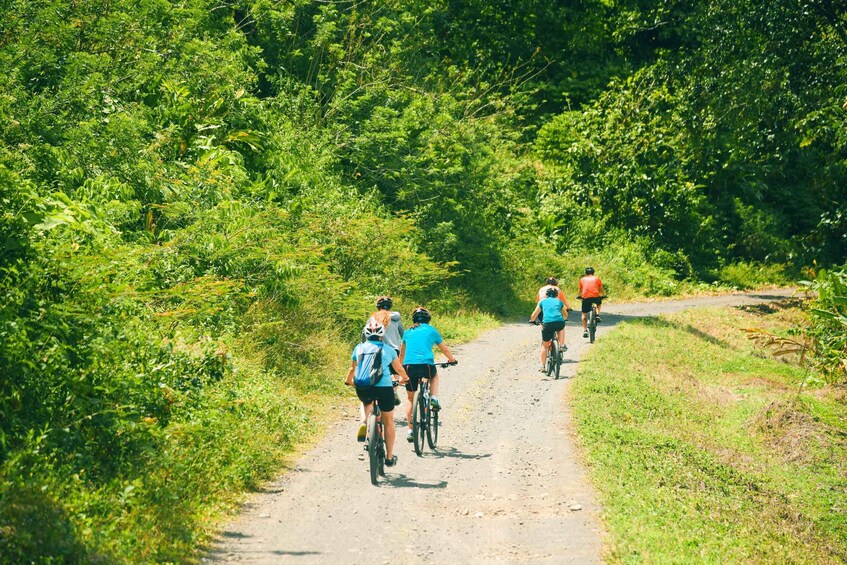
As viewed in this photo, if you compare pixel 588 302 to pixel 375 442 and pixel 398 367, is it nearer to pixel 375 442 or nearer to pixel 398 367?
pixel 398 367

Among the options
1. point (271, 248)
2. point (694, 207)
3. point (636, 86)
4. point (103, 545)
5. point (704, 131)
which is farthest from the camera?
point (694, 207)

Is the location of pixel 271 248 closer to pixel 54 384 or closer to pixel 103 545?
pixel 54 384

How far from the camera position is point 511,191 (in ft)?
98.8

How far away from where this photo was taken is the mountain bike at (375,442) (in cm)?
1041

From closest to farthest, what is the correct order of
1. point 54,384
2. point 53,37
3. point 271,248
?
1. point 54,384
2. point 271,248
3. point 53,37

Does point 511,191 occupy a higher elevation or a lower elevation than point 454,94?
lower

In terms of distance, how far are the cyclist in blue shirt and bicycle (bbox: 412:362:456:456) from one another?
20.0 ft

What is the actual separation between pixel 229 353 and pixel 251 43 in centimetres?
1491

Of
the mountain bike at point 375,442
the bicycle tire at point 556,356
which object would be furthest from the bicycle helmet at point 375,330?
the bicycle tire at point 556,356

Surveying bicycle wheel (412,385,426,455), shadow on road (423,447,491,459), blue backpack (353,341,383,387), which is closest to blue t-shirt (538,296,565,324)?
shadow on road (423,447,491,459)

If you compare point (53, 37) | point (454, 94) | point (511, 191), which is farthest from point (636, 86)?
point (53, 37)

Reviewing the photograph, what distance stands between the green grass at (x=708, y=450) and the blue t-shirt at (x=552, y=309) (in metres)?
1.23

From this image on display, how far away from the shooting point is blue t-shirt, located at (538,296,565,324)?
18156mm

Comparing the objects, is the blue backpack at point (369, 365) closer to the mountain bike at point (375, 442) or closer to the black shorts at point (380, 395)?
the black shorts at point (380, 395)
